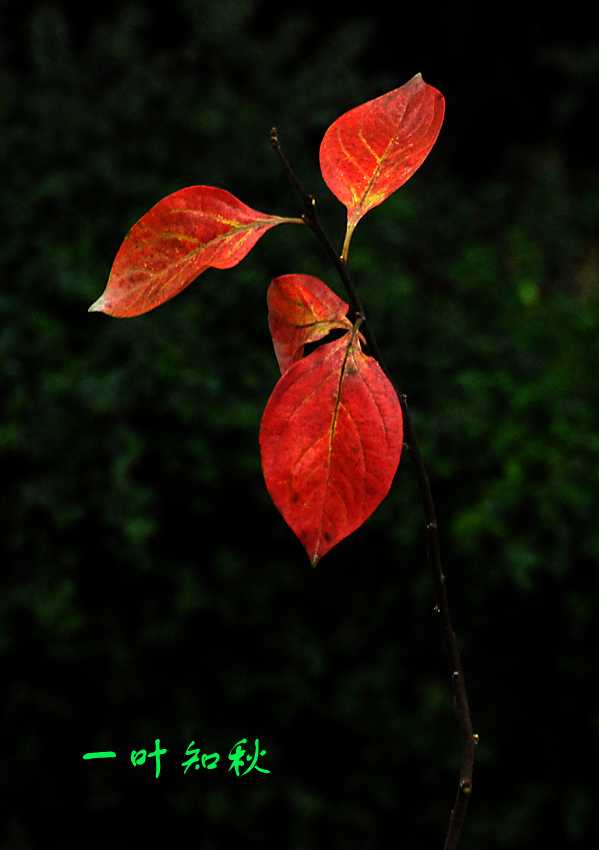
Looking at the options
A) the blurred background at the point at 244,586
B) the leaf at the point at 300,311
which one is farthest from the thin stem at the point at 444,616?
the blurred background at the point at 244,586

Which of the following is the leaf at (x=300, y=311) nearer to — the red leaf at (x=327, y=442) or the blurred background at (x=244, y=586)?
the red leaf at (x=327, y=442)

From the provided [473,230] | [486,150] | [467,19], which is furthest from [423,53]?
[473,230]

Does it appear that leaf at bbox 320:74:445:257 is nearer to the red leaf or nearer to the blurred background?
the red leaf

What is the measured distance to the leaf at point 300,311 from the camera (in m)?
0.50

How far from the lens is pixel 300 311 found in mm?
498

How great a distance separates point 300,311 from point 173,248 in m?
0.09

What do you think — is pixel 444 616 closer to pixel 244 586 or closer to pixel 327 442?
pixel 327 442

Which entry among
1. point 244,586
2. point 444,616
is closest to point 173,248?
point 444,616

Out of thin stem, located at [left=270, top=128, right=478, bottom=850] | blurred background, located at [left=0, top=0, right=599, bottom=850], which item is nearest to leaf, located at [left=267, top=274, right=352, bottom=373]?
thin stem, located at [left=270, top=128, right=478, bottom=850]

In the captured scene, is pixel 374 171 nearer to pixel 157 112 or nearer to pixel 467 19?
pixel 157 112

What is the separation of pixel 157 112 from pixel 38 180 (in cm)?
46

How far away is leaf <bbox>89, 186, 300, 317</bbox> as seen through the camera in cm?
44

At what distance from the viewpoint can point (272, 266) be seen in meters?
2.32

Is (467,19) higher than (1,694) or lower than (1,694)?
higher
